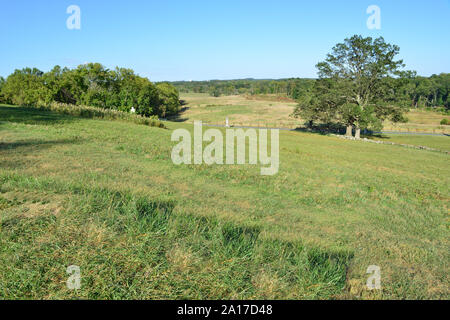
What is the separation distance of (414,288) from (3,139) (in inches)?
594

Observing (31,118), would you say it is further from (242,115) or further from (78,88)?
(242,115)

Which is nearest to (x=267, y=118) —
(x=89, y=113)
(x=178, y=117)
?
(x=178, y=117)

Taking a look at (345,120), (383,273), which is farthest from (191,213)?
(345,120)

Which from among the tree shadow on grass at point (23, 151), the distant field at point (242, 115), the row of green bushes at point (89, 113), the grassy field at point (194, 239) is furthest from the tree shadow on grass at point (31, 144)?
the distant field at point (242, 115)

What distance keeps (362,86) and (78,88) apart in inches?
2372

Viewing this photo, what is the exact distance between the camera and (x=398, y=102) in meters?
42.8

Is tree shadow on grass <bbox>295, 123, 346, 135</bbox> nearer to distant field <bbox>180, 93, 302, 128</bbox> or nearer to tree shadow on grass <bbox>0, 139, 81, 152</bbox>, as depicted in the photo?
distant field <bbox>180, 93, 302, 128</bbox>

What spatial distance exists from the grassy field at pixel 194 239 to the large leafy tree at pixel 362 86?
3841cm

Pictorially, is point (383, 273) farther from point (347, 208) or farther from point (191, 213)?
point (347, 208)

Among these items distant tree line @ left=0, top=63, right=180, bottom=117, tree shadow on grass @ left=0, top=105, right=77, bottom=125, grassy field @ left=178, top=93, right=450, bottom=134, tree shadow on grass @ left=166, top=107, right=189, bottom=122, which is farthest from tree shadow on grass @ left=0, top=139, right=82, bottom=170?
tree shadow on grass @ left=166, top=107, right=189, bottom=122

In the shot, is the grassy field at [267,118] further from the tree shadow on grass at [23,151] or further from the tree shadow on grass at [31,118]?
the tree shadow on grass at [23,151]

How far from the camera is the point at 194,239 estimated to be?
4.27 m

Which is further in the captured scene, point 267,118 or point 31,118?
point 267,118

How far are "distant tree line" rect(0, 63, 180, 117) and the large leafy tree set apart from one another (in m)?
45.0
